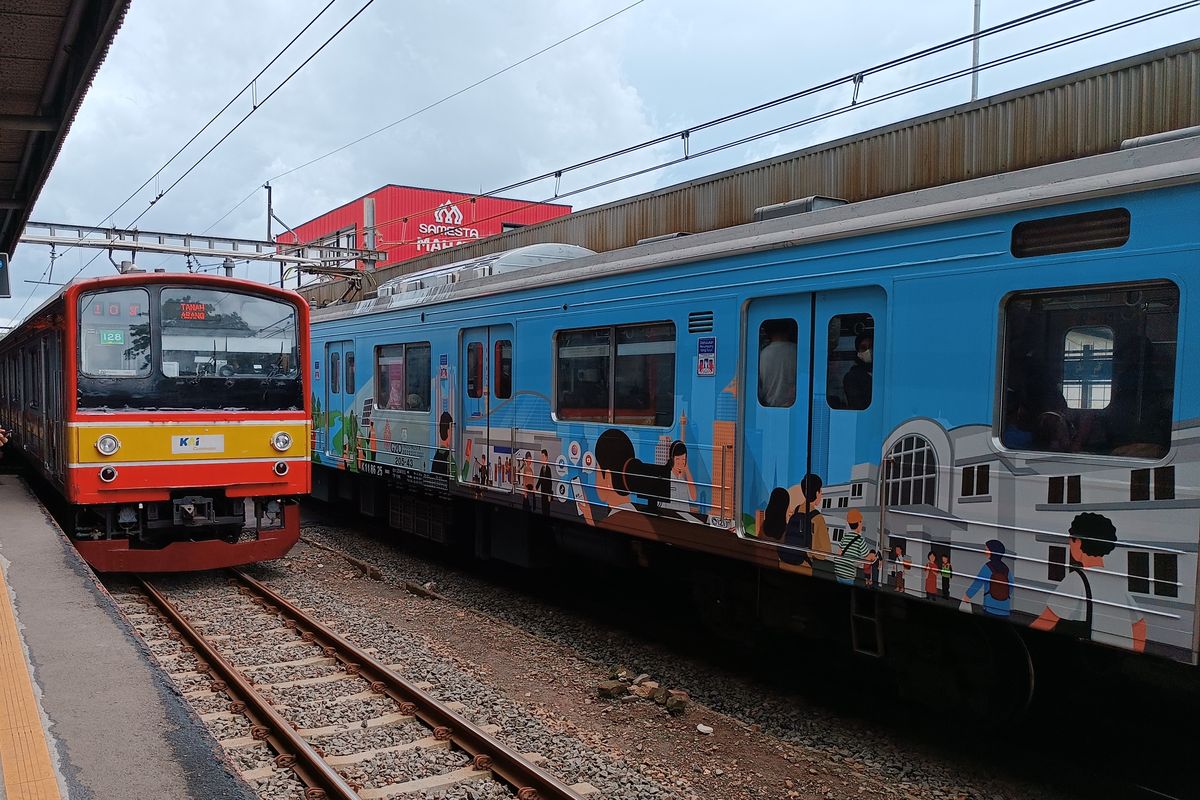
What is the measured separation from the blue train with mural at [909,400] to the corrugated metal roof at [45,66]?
3759 mm

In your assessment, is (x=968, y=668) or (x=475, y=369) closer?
(x=968, y=668)

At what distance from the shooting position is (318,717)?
546 cm

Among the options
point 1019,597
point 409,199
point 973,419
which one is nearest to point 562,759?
point 1019,597

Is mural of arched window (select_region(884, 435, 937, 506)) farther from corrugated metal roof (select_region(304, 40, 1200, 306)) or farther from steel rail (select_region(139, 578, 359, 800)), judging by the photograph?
corrugated metal roof (select_region(304, 40, 1200, 306))

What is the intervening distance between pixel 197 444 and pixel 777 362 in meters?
5.97

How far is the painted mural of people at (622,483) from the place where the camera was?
21.0 ft

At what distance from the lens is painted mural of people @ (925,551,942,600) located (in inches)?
175

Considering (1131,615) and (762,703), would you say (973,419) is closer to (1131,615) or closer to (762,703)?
(1131,615)

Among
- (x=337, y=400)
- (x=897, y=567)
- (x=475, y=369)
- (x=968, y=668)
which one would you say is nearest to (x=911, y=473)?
(x=897, y=567)

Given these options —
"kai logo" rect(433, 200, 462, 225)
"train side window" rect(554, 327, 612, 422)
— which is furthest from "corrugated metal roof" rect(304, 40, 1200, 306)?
"kai logo" rect(433, 200, 462, 225)

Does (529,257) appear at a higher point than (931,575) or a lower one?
higher

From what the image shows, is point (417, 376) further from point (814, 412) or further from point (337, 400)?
point (814, 412)

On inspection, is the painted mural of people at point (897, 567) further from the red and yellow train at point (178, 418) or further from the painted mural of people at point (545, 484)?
the red and yellow train at point (178, 418)

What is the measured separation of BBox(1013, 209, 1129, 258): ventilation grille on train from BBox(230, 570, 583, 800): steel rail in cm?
344
